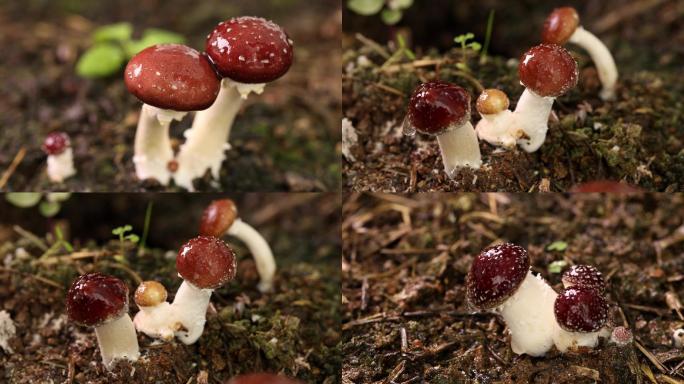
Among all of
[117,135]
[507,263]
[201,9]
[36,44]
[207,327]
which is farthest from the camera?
[201,9]

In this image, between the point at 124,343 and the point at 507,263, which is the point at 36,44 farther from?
the point at 507,263

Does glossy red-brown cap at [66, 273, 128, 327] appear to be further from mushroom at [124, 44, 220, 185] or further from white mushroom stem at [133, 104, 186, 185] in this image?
white mushroom stem at [133, 104, 186, 185]

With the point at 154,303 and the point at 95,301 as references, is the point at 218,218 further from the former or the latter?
the point at 95,301

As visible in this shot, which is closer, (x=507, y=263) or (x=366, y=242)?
(x=507, y=263)

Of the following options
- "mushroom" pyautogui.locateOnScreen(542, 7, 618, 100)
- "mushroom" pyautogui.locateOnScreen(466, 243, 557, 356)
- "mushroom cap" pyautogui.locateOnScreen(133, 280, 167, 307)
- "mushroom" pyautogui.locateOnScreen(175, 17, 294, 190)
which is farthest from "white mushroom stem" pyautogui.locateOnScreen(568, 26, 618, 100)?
"mushroom cap" pyautogui.locateOnScreen(133, 280, 167, 307)

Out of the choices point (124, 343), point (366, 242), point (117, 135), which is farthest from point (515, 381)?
point (117, 135)

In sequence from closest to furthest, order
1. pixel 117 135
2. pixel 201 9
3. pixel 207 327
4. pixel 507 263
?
pixel 507 263
pixel 207 327
pixel 117 135
pixel 201 9

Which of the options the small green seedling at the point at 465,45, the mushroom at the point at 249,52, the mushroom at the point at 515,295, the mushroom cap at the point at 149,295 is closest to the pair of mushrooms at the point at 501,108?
the small green seedling at the point at 465,45
